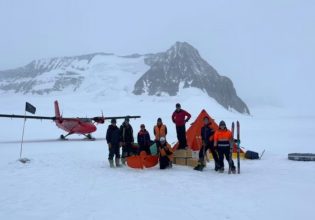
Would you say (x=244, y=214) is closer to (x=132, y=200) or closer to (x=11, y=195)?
(x=132, y=200)

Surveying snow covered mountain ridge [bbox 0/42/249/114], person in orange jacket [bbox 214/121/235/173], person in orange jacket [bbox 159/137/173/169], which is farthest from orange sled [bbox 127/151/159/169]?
snow covered mountain ridge [bbox 0/42/249/114]

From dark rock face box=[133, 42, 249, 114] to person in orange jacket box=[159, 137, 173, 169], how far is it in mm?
74681

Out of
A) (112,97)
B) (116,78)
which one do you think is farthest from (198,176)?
(116,78)

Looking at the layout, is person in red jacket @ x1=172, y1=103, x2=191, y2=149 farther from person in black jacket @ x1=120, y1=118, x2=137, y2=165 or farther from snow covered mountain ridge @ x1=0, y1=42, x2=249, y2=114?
snow covered mountain ridge @ x1=0, y1=42, x2=249, y2=114

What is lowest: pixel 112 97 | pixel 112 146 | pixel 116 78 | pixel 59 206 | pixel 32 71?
pixel 59 206

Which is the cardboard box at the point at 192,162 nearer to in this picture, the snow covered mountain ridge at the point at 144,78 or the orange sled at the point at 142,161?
the orange sled at the point at 142,161

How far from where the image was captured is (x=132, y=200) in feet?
23.3

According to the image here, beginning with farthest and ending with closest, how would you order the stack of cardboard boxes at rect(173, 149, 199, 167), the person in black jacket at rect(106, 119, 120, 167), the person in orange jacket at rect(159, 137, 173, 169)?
the person in black jacket at rect(106, 119, 120, 167)
the stack of cardboard boxes at rect(173, 149, 199, 167)
the person in orange jacket at rect(159, 137, 173, 169)

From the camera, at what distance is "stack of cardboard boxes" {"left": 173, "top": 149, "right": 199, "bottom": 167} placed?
464 inches

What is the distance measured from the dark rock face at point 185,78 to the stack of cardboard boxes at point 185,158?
2911 inches

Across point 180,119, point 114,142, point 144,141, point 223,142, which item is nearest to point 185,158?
point 180,119

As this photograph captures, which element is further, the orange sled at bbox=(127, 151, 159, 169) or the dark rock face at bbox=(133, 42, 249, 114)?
the dark rock face at bbox=(133, 42, 249, 114)

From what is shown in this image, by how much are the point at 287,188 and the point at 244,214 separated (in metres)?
2.52

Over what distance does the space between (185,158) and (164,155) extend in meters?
1.00
